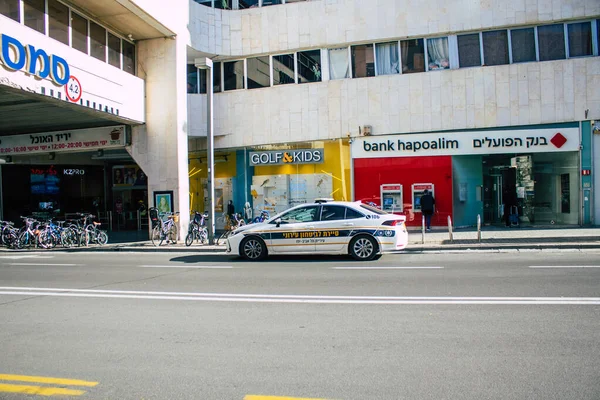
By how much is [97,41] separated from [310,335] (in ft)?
53.0

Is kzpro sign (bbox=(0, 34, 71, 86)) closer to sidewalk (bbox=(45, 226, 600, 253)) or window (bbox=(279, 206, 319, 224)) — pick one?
sidewalk (bbox=(45, 226, 600, 253))

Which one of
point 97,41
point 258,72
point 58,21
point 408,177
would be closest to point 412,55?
point 408,177

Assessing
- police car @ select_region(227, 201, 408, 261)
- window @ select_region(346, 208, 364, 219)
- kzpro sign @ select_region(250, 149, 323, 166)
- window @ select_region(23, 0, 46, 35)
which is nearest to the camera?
police car @ select_region(227, 201, 408, 261)

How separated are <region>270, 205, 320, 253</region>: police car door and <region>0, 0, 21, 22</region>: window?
9736mm

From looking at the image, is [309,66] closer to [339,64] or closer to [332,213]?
[339,64]

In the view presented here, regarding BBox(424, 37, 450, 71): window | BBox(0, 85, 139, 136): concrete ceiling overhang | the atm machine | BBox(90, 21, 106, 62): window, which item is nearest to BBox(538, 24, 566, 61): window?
BBox(424, 37, 450, 71): window

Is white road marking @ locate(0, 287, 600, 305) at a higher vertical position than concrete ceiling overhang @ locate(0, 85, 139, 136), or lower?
lower

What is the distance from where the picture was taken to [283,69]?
2147 cm

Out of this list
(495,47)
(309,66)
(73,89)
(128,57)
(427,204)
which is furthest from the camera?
(309,66)

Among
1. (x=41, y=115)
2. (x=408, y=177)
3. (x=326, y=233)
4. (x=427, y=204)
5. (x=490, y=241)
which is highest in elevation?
(x=41, y=115)

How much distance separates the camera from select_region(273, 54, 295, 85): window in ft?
70.1

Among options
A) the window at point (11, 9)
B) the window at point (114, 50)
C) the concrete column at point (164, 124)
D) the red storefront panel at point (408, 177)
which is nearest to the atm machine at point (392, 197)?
the red storefront panel at point (408, 177)

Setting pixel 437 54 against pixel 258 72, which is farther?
pixel 258 72

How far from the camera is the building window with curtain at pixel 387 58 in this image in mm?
20250
